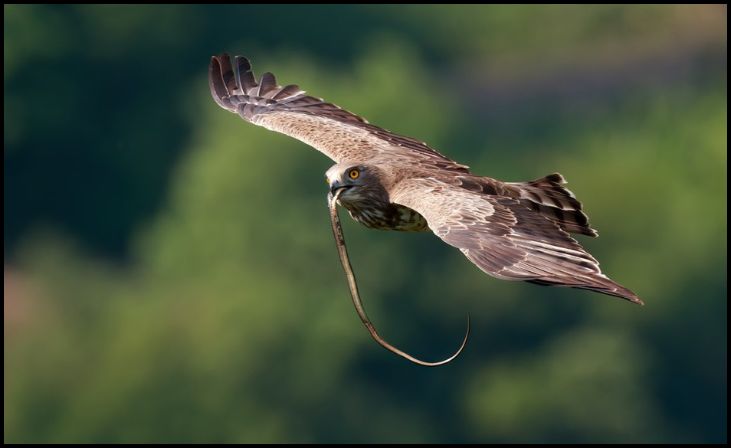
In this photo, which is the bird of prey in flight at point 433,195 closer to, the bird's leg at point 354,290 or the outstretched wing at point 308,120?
the outstretched wing at point 308,120

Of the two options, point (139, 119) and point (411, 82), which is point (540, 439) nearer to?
point (411, 82)

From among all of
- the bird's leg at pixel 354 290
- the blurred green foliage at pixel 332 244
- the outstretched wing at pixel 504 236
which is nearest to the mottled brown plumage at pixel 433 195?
the outstretched wing at pixel 504 236

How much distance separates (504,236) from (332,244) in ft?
175

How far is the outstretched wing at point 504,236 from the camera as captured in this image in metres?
14.7

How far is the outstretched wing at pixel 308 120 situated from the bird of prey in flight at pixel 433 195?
1 cm

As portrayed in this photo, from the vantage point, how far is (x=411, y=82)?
9150 centimetres

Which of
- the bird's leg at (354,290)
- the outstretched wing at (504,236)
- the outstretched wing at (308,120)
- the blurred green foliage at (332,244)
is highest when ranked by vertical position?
the blurred green foliage at (332,244)

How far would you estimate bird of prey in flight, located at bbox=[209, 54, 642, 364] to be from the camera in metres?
A: 15.1

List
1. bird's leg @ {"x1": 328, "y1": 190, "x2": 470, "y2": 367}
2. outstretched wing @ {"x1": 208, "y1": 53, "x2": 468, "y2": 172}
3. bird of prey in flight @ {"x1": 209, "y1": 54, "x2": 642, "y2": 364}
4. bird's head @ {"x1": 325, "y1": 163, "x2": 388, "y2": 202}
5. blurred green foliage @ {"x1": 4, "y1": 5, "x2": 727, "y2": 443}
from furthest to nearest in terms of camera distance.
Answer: blurred green foliage @ {"x1": 4, "y1": 5, "x2": 727, "y2": 443} < outstretched wing @ {"x1": 208, "y1": 53, "x2": 468, "y2": 172} < bird's head @ {"x1": 325, "y1": 163, "x2": 388, "y2": 202} < bird of prey in flight @ {"x1": 209, "y1": 54, "x2": 642, "y2": 364} < bird's leg @ {"x1": 328, "y1": 190, "x2": 470, "y2": 367}

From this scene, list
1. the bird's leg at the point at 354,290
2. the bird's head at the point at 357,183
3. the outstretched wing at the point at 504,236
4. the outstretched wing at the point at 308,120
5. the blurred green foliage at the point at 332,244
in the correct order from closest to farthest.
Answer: the bird's leg at the point at 354,290, the outstretched wing at the point at 504,236, the bird's head at the point at 357,183, the outstretched wing at the point at 308,120, the blurred green foliage at the point at 332,244

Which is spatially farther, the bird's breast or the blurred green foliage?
the blurred green foliage

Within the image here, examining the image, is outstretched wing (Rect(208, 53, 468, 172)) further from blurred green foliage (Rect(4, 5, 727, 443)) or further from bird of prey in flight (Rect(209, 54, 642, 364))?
blurred green foliage (Rect(4, 5, 727, 443))

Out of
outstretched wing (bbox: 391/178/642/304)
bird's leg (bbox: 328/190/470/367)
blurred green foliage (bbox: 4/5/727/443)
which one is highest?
blurred green foliage (bbox: 4/5/727/443)

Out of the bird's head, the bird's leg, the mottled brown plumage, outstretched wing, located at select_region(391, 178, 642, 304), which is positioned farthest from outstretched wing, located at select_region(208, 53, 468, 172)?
the bird's leg
